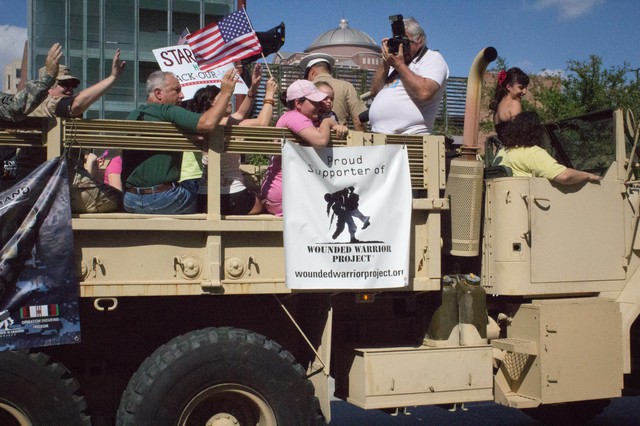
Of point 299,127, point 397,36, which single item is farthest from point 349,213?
point 397,36

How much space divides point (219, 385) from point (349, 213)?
4.29 ft

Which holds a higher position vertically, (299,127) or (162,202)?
(299,127)

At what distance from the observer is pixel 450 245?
240 inches

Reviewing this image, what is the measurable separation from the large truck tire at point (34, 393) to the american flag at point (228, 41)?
330 cm

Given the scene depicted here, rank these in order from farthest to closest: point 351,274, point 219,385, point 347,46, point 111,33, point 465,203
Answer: point 347,46
point 111,33
point 465,203
point 351,274
point 219,385

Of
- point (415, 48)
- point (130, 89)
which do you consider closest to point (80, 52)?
point (130, 89)

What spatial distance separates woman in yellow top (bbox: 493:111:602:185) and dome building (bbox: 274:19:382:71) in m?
37.5

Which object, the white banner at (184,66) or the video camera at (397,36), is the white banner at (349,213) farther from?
the white banner at (184,66)

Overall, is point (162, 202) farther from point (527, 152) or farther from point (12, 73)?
point (12, 73)

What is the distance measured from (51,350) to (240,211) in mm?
1435

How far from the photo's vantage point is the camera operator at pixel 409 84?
6250 millimetres

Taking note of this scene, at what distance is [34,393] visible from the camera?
4777mm

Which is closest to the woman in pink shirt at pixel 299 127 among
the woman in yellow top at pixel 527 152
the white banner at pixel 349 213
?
Answer: the white banner at pixel 349 213

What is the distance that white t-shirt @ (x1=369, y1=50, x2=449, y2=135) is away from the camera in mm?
6352
